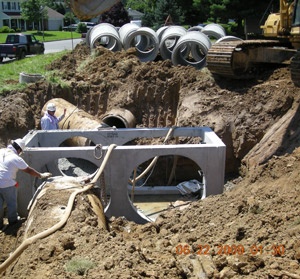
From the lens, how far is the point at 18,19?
216ft

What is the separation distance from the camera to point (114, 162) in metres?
8.71

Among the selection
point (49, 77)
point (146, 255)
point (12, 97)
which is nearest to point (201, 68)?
point (49, 77)

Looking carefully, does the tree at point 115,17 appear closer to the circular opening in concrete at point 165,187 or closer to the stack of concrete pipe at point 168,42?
the stack of concrete pipe at point 168,42

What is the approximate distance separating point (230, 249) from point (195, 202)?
8.80 ft

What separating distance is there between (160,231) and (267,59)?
7.59 meters

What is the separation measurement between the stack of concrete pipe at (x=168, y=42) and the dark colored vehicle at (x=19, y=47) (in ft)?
29.7

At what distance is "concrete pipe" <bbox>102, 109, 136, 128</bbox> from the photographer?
12.6 metres

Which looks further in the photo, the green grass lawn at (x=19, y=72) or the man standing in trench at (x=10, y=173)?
the green grass lawn at (x=19, y=72)

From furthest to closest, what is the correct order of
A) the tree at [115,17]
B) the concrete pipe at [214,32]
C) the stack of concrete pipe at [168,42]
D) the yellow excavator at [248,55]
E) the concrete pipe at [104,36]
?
the tree at [115,17] → the concrete pipe at [214,32] → the concrete pipe at [104,36] → the stack of concrete pipe at [168,42] → the yellow excavator at [248,55]

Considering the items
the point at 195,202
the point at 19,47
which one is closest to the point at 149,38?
the point at 195,202


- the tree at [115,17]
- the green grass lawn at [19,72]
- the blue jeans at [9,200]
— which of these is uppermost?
the tree at [115,17]

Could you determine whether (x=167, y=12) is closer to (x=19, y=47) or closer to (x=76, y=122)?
(x=19, y=47)

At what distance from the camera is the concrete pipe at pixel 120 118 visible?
1262 centimetres

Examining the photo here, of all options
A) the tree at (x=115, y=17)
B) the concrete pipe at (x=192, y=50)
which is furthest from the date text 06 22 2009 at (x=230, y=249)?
the tree at (x=115, y=17)
